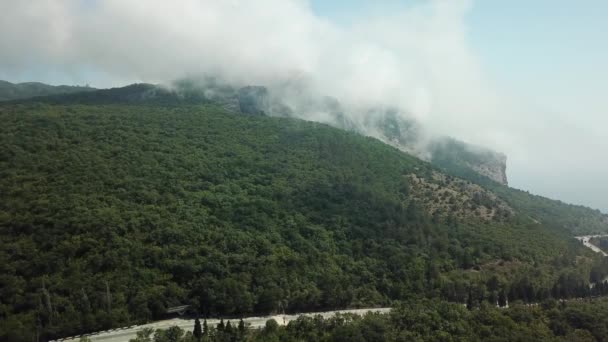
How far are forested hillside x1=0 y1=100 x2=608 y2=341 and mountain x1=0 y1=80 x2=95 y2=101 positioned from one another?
51.7 m

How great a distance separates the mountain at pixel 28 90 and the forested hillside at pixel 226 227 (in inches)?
2036

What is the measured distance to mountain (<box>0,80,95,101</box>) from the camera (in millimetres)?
155188

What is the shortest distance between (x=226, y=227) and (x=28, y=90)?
390 ft

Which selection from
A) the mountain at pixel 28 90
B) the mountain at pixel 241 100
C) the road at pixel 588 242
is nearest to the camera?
the road at pixel 588 242

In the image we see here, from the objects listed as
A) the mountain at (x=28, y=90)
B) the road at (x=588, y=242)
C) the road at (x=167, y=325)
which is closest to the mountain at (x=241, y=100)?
Answer: the mountain at (x=28, y=90)

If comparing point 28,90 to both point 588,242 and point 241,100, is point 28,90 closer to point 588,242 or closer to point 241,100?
point 241,100

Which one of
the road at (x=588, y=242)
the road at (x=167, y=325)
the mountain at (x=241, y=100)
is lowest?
the road at (x=167, y=325)

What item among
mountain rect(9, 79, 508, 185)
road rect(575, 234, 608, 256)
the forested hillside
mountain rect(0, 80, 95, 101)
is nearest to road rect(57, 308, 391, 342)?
the forested hillside

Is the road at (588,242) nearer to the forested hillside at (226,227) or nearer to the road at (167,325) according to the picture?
the forested hillside at (226,227)

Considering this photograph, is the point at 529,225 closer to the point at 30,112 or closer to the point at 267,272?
the point at 267,272

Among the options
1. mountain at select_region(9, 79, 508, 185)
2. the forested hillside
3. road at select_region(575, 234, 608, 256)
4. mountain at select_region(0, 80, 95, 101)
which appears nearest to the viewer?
the forested hillside

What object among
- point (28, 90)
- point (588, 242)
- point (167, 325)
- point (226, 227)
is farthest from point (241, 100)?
point (167, 325)

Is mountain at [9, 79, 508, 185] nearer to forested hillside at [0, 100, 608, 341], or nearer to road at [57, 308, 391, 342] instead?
forested hillside at [0, 100, 608, 341]

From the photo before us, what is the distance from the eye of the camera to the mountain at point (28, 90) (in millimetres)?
155188
